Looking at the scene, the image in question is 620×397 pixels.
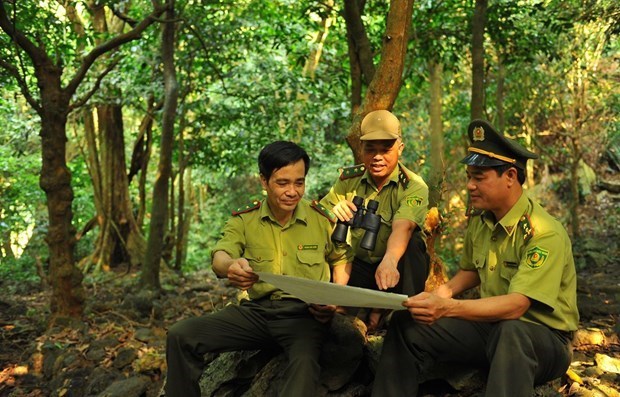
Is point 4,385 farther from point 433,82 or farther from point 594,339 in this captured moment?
point 433,82

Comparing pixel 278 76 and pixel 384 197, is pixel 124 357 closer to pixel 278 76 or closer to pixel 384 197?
pixel 384 197

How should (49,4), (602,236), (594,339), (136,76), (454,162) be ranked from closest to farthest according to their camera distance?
(594,339), (49,4), (136,76), (602,236), (454,162)

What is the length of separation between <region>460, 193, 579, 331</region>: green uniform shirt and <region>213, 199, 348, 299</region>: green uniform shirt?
0.92 meters

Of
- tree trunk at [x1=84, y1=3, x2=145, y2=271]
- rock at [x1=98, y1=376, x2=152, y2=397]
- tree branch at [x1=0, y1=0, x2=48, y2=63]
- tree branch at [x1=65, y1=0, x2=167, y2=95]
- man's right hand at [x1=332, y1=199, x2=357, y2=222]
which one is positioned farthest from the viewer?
tree trunk at [x1=84, y1=3, x2=145, y2=271]

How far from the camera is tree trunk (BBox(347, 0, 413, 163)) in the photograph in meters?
4.65

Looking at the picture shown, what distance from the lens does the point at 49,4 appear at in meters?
7.06

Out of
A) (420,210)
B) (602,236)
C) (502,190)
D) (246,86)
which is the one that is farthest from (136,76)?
(602,236)

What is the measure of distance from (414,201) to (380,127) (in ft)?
1.71

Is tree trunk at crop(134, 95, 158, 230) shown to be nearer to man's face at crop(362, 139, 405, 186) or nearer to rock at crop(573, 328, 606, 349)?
man's face at crop(362, 139, 405, 186)

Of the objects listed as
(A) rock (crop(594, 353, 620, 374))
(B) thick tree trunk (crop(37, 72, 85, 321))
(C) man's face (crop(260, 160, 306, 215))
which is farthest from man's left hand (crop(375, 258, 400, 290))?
(B) thick tree trunk (crop(37, 72, 85, 321))

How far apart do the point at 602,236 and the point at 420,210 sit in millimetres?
11046

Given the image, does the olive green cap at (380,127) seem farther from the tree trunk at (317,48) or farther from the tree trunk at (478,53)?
the tree trunk at (317,48)

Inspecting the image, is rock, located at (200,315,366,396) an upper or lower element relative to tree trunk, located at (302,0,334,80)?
lower

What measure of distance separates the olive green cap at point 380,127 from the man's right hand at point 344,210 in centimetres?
44
